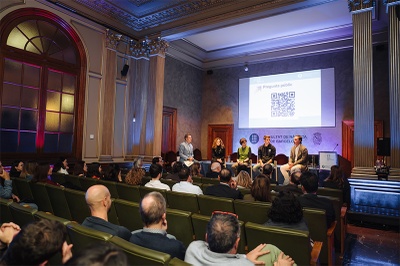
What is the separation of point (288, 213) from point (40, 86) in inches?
233

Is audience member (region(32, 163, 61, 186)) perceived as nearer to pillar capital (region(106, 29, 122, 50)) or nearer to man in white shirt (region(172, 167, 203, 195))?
man in white shirt (region(172, 167, 203, 195))

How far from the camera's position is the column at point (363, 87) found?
463 centimetres

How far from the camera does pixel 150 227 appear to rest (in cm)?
163

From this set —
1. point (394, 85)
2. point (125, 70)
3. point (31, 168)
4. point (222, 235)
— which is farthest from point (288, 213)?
point (125, 70)

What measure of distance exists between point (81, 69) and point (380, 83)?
7824 mm

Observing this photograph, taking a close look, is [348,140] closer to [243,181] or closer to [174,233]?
[243,181]

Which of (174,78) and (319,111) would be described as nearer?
(319,111)

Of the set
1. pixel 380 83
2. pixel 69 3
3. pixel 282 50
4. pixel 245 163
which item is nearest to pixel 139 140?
pixel 245 163

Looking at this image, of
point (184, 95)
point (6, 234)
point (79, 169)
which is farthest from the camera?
point (184, 95)

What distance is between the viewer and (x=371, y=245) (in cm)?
339

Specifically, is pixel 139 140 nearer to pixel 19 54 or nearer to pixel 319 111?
pixel 19 54

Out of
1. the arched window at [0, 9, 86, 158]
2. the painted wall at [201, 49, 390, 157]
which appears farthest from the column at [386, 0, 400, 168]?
the arched window at [0, 9, 86, 158]

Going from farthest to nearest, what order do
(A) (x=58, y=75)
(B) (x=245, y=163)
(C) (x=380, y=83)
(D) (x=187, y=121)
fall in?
(D) (x=187, y=121), (C) (x=380, y=83), (B) (x=245, y=163), (A) (x=58, y=75)

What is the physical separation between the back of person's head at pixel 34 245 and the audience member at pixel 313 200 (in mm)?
2288
